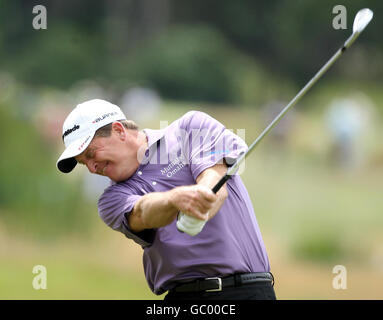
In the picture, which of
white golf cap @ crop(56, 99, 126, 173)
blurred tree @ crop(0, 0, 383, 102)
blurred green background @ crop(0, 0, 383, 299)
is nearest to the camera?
white golf cap @ crop(56, 99, 126, 173)

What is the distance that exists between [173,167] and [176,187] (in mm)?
141

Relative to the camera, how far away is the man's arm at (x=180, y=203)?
4023 millimetres

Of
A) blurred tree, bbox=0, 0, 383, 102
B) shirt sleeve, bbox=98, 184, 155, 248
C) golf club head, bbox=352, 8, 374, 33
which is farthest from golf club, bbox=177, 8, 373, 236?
blurred tree, bbox=0, 0, 383, 102

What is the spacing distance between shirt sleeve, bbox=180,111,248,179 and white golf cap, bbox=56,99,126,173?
34cm

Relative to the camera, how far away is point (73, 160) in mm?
4602

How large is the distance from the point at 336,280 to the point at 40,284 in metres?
3.76

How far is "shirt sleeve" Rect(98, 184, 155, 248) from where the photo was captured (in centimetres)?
439

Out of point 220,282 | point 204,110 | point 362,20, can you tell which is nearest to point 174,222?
point 220,282

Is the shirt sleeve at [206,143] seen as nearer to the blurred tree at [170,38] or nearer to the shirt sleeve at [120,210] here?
the shirt sleeve at [120,210]

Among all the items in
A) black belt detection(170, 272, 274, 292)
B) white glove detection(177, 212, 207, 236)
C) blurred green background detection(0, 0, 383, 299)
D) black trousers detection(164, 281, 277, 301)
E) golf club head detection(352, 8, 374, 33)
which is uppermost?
blurred green background detection(0, 0, 383, 299)

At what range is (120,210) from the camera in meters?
4.39

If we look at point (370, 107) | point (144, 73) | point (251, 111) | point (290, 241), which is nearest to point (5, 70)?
point (144, 73)

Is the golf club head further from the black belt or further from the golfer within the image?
the black belt

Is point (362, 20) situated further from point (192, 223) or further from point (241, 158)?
point (192, 223)
